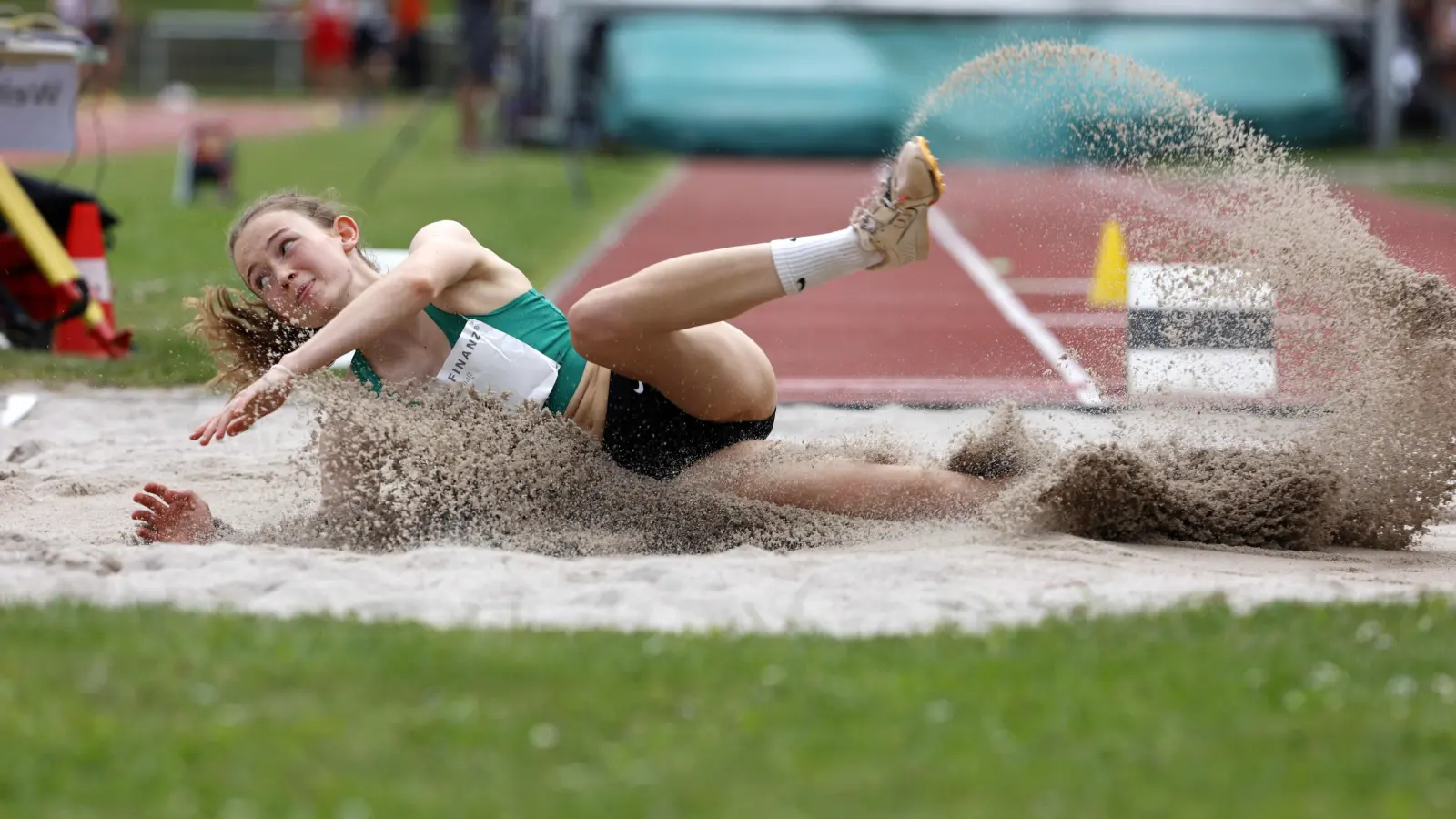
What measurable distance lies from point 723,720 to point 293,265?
214cm

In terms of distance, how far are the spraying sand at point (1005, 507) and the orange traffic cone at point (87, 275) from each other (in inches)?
105

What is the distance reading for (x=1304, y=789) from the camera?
2584 mm

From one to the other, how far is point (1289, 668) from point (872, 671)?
740 mm

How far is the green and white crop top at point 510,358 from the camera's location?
14.7 ft

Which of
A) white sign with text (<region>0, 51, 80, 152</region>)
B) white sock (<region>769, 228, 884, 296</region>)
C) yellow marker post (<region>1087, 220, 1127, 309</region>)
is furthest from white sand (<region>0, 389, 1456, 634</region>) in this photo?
white sign with text (<region>0, 51, 80, 152</region>)

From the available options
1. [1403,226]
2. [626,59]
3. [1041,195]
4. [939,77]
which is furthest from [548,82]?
[1403,226]

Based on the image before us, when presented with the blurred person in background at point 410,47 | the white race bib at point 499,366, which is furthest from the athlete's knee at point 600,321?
the blurred person in background at point 410,47

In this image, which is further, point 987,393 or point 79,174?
point 79,174

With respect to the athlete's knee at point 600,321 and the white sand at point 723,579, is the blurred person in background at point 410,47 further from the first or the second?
the athlete's knee at point 600,321

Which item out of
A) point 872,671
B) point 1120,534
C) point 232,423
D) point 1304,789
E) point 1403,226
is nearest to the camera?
point 1304,789

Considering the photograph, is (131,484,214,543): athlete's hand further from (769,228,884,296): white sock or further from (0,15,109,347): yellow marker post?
(0,15,109,347): yellow marker post

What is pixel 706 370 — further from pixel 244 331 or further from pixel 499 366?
pixel 244 331

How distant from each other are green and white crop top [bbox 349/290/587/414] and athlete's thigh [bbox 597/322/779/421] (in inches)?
9.6

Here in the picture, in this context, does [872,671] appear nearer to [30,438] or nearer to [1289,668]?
[1289,668]
